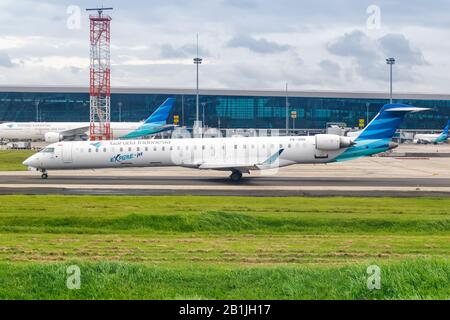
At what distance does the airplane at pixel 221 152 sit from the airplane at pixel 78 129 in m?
50.4

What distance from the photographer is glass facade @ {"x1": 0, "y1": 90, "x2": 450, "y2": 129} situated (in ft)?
507

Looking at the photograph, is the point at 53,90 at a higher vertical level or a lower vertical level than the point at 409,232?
higher

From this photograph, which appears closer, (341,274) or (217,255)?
(341,274)

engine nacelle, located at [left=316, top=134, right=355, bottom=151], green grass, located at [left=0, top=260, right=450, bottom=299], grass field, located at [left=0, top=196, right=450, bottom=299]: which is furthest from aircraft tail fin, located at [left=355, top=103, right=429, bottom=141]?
green grass, located at [left=0, top=260, right=450, bottom=299]

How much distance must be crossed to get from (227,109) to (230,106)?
39.2 inches

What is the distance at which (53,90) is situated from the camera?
154m

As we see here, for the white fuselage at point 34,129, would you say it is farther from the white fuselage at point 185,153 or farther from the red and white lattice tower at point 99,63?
the white fuselage at point 185,153

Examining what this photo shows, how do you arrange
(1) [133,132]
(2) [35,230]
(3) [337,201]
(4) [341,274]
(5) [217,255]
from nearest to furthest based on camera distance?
(4) [341,274] < (5) [217,255] < (2) [35,230] < (3) [337,201] < (1) [133,132]

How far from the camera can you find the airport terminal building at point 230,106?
506 ft

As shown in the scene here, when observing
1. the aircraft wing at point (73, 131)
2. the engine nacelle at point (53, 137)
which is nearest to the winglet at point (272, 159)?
the engine nacelle at point (53, 137)

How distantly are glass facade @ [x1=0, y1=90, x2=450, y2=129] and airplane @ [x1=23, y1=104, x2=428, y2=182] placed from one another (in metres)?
108

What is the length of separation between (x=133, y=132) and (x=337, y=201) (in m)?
72.3

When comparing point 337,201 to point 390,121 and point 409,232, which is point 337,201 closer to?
point 409,232

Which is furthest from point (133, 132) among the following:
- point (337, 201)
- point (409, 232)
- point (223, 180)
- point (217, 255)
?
point (217, 255)
